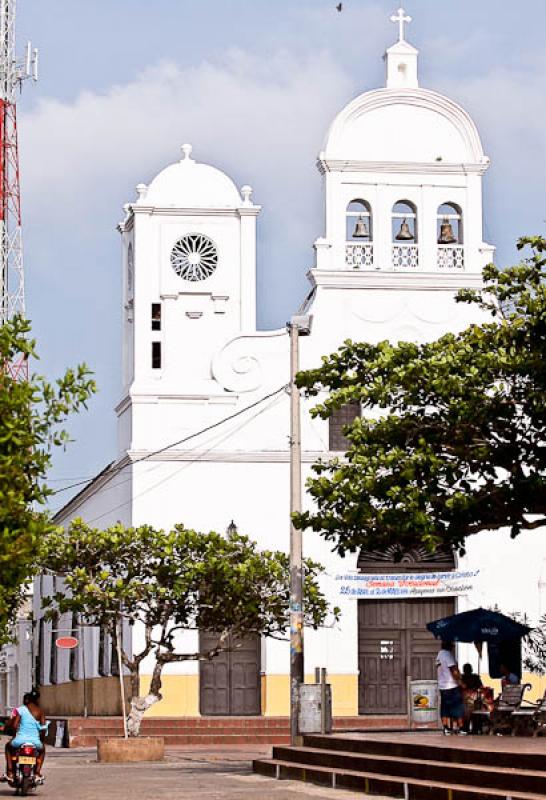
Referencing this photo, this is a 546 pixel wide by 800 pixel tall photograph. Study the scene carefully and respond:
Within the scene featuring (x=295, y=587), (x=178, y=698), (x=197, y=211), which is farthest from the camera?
Result: (x=197, y=211)

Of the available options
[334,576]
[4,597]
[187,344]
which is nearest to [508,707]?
[4,597]

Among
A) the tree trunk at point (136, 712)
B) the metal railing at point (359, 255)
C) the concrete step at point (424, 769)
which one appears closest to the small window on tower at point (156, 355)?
the metal railing at point (359, 255)

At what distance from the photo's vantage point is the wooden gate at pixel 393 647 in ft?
137

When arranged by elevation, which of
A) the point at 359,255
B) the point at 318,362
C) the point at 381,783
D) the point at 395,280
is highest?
the point at 359,255

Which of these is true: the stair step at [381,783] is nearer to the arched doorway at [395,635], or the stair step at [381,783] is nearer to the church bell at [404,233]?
the arched doorway at [395,635]

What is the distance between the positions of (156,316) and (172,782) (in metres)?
19.8

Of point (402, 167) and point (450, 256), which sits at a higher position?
point (402, 167)

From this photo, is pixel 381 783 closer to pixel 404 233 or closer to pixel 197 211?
pixel 404 233

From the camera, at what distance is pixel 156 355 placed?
43.2m

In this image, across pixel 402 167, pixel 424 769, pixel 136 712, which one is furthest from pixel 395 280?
pixel 424 769

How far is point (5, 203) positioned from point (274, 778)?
31.5m

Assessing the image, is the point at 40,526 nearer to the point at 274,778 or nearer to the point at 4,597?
the point at 4,597

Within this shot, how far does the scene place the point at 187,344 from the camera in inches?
1689

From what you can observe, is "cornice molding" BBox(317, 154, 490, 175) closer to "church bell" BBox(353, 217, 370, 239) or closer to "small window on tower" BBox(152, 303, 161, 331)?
"church bell" BBox(353, 217, 370, 239)
